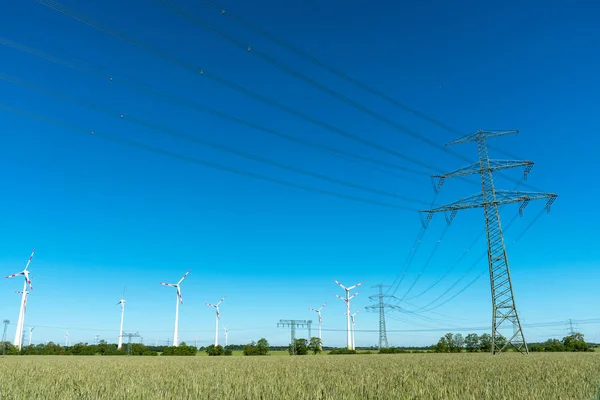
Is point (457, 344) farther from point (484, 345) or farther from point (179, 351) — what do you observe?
point (179, 351)

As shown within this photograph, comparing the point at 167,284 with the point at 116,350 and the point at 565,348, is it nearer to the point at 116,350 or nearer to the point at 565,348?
the point at 116,350

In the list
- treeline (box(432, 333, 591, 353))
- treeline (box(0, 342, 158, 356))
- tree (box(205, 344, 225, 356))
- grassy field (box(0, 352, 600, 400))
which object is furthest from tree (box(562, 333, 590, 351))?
treeline (box(0, 342, 158, 356))

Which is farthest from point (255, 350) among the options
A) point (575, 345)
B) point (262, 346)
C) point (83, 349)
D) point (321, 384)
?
point (321, 384)

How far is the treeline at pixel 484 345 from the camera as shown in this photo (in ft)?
405

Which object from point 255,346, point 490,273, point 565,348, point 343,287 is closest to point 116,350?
point 255,346

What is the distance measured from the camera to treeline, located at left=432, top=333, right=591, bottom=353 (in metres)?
123

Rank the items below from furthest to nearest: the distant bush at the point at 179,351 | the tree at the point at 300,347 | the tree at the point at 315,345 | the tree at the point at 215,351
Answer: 1. the tree at the point at 315,345
2. the tree at the point at 300,347
3. the tree at the point at 215,351
4. the distant bush at the point at 179,351

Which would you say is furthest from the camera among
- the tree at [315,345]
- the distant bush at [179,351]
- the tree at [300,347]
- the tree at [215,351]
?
the tree at [315,345]

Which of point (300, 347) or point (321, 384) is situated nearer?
point (321, 384)

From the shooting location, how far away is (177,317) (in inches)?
4929

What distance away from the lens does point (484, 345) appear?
131125mm

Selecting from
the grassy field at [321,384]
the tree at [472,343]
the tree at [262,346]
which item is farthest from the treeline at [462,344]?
the grassy field at [321,384]

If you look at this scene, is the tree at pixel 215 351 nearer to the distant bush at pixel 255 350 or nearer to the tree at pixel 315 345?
the distant bush at pixel 255 350

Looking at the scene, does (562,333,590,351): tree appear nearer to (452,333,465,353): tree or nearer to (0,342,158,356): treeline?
(452,333,465,353): tree
